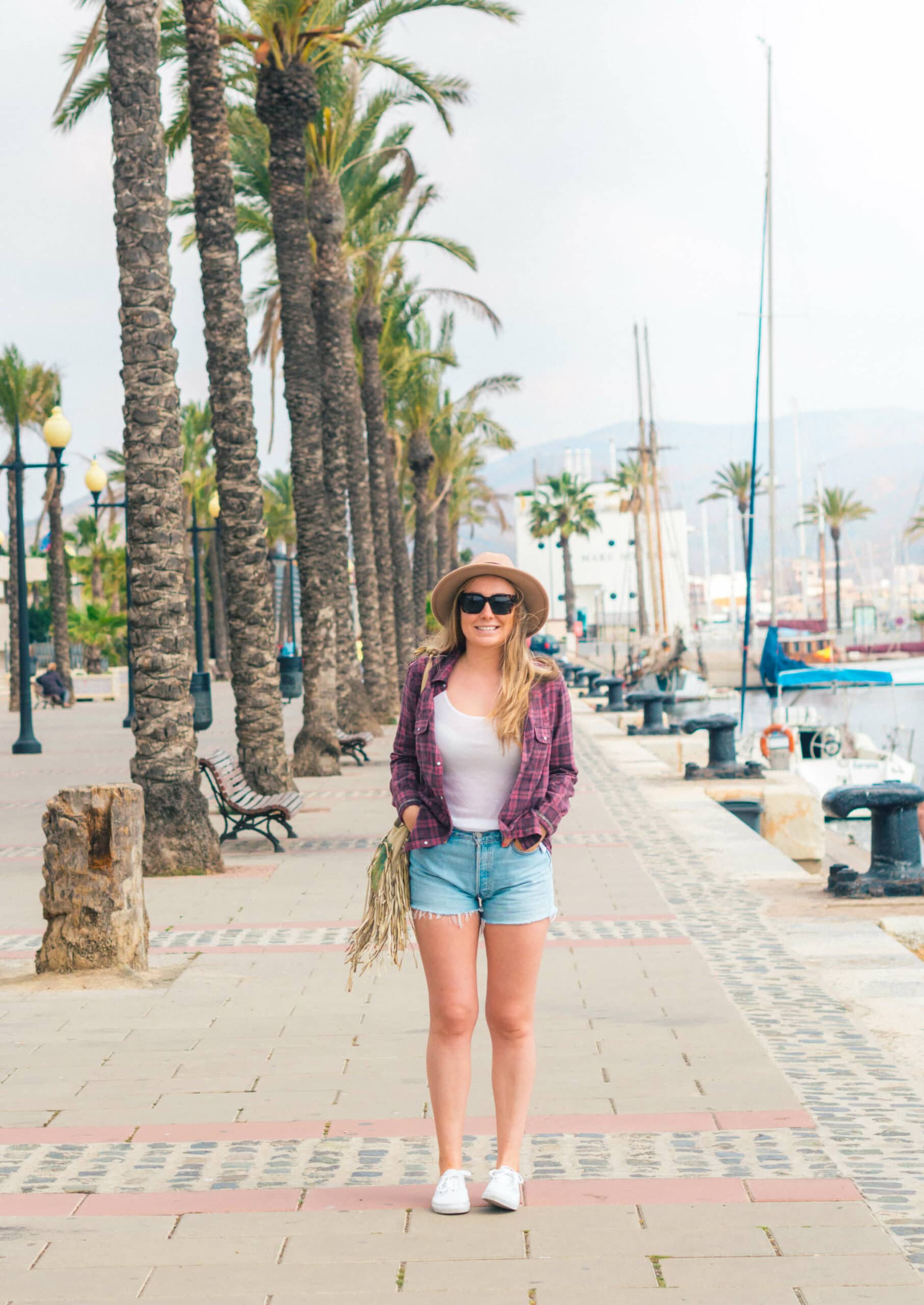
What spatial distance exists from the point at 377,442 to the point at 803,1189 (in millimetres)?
29411

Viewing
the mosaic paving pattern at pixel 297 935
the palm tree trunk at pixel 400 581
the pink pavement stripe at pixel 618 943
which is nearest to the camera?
the pink pavement stripe at pixel 618 943

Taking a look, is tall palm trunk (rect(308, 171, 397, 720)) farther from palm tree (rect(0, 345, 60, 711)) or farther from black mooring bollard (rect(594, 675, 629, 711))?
palm tree (rect(0, 345, 60, 711))

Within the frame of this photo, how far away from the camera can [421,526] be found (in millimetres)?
48406

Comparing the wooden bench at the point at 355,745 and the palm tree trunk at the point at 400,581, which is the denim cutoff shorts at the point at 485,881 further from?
the palm tree trunk at the point at 400,581

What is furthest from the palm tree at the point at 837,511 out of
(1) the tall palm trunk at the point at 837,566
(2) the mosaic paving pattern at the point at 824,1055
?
(2) the mosaic paving pattern at the point at 824,1055

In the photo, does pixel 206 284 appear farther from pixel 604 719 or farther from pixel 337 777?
pixel 604 719

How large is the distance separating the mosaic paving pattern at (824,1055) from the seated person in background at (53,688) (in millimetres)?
32643

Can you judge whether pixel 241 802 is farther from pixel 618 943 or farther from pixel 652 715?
pixel 652 715

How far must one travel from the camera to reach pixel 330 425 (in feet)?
78.7

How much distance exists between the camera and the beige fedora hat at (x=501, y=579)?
4477 millimetres

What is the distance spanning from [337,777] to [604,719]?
14435mm

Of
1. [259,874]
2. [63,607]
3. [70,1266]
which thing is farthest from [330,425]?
[63,607]

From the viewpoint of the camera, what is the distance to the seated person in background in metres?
41.0

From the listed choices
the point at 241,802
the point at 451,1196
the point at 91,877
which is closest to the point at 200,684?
the point at 241,802
